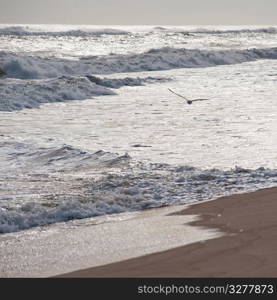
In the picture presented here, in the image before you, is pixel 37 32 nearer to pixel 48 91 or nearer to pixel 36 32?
pixel 36 32

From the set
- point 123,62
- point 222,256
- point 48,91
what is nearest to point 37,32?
point 123,62

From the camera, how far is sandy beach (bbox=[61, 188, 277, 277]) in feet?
15.8

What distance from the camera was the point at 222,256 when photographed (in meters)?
5.14

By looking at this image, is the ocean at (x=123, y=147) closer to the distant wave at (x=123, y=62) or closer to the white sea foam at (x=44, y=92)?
the white sea foam at (x=44, y=92)

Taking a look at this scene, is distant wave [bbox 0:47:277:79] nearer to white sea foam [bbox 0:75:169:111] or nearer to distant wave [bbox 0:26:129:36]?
white sea foam [bbox 0:75:169:111]

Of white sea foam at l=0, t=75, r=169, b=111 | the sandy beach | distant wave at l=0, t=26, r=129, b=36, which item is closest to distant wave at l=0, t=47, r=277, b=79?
white sea foam at l=0, t=75, r=169, b=111

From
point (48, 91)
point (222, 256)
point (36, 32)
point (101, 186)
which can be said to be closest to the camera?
point (222, 256)

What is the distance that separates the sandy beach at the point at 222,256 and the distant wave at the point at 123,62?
28.9 meters

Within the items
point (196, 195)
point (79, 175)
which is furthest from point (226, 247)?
point (79, 175)

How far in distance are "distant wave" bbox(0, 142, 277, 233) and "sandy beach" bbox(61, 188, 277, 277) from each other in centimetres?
133

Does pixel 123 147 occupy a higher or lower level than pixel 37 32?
higher

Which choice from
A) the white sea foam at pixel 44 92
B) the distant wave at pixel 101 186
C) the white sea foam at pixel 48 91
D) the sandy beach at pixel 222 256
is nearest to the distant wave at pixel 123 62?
the white sea foam at pixel 48 91

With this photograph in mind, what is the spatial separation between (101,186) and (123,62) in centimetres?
3479

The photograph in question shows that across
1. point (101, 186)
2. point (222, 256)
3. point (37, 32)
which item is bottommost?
point (37, 32)
